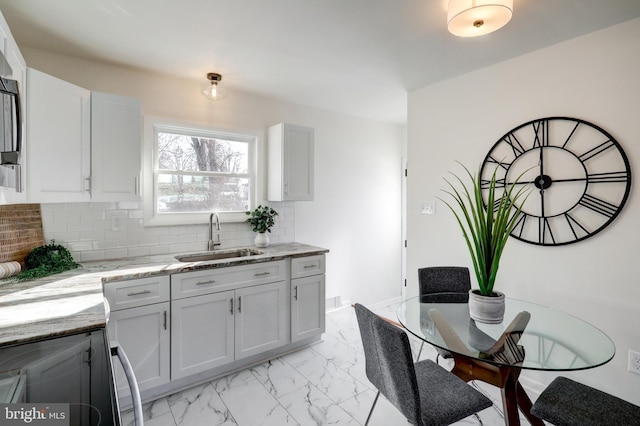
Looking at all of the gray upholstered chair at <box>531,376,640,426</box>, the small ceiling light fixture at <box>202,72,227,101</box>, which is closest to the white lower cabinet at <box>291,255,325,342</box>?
the small ceiling light fixture at <box>202,72,227,101</box>

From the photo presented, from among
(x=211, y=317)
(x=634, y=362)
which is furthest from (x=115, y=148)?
(x=634, y=362)

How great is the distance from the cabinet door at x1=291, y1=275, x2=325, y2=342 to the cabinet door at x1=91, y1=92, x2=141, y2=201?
151 centimetres

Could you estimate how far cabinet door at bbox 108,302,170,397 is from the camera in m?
2.12

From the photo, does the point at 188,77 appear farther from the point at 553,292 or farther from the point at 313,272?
the point at 553,292

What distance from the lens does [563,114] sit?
7.44 ft

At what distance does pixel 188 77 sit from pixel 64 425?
2766 mm

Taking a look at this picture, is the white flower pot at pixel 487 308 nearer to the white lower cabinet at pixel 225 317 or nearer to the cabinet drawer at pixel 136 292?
the white lower cabinet at pixel 225 317

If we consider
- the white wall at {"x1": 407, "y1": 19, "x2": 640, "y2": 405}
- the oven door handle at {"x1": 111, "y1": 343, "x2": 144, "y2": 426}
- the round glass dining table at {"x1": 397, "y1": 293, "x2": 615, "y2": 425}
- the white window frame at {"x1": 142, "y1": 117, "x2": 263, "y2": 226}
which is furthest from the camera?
the white window frame at {"x1": 142, "y1": 117, "x2": 263, "y2": 226}

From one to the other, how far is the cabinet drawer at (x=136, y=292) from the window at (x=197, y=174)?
0.74 metres

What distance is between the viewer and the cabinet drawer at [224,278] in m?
2.34

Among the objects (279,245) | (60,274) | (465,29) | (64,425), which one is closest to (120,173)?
(60,274)

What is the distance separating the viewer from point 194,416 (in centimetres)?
213

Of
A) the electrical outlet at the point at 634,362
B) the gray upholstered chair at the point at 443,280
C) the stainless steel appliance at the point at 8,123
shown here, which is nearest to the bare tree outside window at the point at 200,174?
the stainless steel appliance at the point at 8,123

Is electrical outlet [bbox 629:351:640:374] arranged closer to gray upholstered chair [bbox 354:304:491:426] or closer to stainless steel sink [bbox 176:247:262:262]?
gray upholstered chair [bbox 354:304:491:426]
